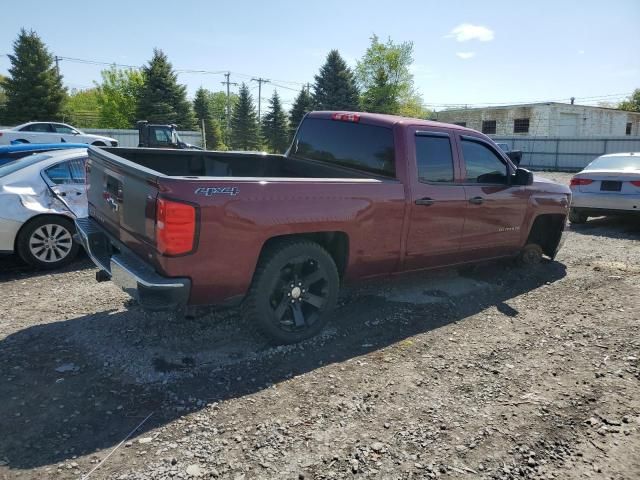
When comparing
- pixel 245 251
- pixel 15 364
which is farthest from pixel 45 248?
pixel 245 251

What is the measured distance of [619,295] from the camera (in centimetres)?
552

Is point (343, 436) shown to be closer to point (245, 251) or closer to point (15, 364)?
point (245, 251)

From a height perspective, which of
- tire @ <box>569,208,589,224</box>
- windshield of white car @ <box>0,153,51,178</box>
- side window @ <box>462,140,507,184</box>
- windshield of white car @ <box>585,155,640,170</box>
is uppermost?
windshield of white car @ <box>585,155,640,170</box>

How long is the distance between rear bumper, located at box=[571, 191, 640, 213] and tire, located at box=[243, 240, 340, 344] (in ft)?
24.5

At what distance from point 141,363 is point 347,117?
3135 millimetres

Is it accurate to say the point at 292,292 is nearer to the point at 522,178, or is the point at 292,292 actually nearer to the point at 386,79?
the point at 522,178

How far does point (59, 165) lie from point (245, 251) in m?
4.18

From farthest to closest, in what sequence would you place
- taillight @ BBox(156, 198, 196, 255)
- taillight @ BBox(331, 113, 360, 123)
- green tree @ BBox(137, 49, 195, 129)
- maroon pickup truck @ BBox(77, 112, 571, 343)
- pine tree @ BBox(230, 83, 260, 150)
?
pine tree @ BBox(230, 83, 260, 150) < green tree @ BBox(137, 49, 195, 129) < taillight @ BBox(331, 113, 360, 123) < maroon pickup truck @ BBox(77, 112, 571, 343) < taillight @ BBox(156, 198, 196, 255)

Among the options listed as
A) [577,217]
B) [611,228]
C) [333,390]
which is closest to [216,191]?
[333,390]

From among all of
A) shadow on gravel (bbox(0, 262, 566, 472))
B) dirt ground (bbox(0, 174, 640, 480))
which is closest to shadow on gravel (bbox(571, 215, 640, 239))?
dirt ground (bbox(0, 174, 640, 480))

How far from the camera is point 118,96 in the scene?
50.0 metres

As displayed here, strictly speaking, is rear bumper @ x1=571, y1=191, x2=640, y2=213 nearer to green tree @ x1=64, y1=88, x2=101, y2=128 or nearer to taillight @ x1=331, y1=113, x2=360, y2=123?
taillight @ x1=331, y1=113, x2=360, y2=123

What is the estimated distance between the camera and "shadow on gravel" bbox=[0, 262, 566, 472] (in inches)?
111

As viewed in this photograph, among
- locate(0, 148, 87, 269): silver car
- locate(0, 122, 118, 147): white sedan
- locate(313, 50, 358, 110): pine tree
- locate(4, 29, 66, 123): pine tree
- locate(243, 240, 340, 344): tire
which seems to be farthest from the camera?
locate(313, 50, 358, 110): pine tree
